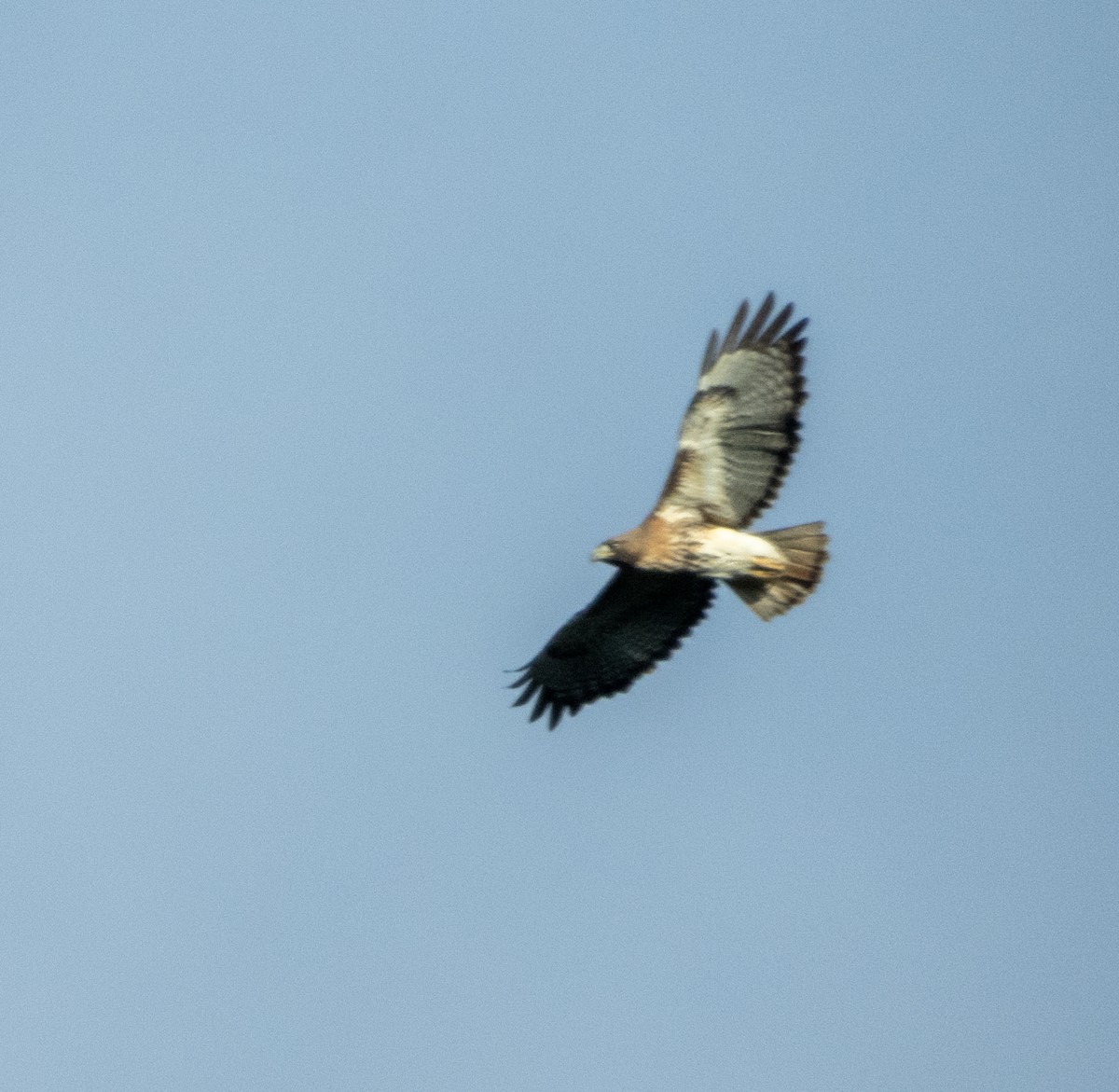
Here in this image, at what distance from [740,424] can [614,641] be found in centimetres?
258

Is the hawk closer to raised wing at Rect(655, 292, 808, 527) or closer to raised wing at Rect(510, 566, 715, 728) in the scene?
raised wing at Rect(655, 292, 808, 527)

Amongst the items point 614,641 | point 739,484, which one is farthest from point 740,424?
point 614,641

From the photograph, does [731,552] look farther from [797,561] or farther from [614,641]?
[614,641]

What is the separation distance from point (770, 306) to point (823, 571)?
196 centimetres

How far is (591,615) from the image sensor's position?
57.8 ft

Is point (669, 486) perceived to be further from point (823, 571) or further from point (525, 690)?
point (525, 690)

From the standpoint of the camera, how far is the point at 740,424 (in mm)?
16172

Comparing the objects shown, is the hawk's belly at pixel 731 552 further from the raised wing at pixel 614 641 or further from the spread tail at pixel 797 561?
the raised wing at pixel 614 641

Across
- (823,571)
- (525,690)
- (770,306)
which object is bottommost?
(525,690)

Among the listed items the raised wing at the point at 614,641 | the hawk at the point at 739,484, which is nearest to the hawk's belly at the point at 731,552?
the hawk at the point at 739,484

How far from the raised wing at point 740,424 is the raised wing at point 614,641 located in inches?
37.9

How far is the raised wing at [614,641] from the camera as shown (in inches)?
685

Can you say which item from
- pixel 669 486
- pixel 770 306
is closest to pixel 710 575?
pixel 669 486

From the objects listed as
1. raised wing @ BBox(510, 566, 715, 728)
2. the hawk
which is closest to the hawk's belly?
the hawk
